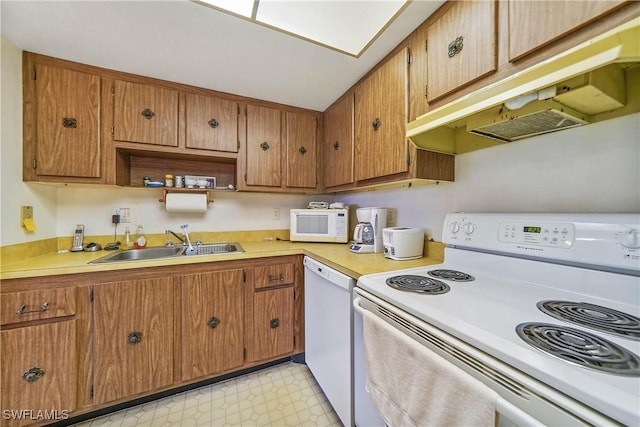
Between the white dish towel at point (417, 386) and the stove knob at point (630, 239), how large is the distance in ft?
2.19

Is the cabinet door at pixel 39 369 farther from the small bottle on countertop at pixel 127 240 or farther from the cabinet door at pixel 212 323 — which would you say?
the small bottle on countertop at pixel 127 240

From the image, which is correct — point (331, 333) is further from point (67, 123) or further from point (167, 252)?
point (67, 123)

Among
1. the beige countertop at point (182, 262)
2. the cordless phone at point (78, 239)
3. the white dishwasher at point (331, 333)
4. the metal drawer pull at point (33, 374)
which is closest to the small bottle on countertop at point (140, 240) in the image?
the beige countertop at point (182, 262)

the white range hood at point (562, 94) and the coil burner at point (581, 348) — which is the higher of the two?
the white range hood at point (562, 94)

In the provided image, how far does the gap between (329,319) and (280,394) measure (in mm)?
670

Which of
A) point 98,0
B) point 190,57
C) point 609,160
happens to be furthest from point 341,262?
point 98,0

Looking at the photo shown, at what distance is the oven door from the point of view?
398 mm

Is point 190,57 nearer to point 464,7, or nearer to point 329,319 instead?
point 464,7

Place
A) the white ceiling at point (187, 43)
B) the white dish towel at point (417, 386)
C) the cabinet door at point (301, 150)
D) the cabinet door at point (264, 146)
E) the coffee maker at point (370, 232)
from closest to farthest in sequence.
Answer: the white dish towel at point (417, 386), the white ceiling at point (187, 43), the coffee maker at point (370, 232), the cabinet door at point (264, 146), the cabinet door at point (301, 150)

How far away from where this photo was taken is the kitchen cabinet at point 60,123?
1415 mm

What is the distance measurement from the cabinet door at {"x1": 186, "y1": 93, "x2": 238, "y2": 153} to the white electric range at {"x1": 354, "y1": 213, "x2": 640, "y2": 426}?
1.57 metres

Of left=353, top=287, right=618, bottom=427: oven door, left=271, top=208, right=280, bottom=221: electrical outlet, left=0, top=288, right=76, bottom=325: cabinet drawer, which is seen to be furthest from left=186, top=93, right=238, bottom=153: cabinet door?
left=353, top=287, right=618, bottom=427: oven door

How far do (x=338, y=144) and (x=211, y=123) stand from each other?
1.04 metres

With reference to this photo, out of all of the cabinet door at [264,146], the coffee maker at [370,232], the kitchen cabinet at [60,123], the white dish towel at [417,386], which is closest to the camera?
the white dish towel at [417,386]
